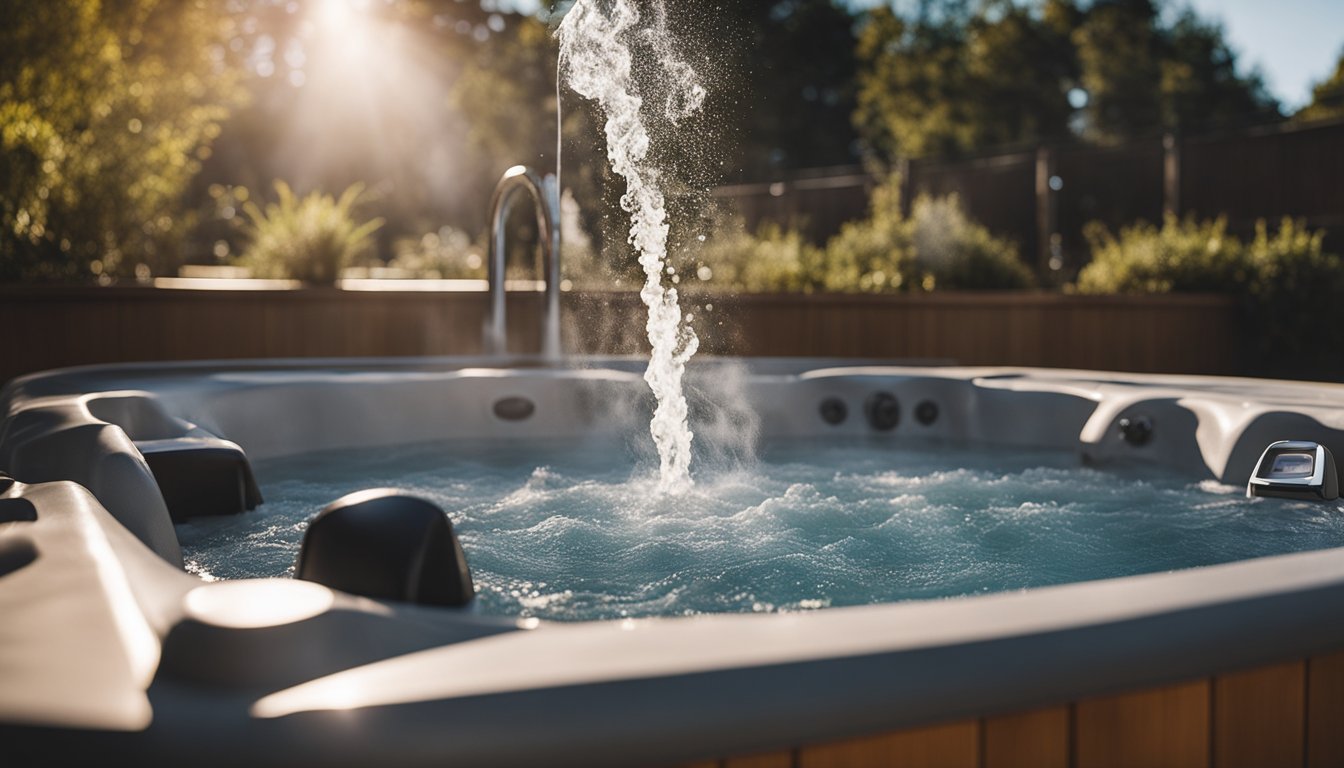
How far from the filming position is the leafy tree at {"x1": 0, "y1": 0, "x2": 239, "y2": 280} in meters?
5.75

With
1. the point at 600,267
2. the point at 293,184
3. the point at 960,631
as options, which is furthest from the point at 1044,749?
the point at 293,184

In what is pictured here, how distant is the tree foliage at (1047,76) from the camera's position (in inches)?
915

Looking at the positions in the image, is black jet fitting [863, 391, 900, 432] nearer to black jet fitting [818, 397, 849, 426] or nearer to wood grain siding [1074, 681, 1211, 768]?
black jet fitting [818, 397, 849, 426]

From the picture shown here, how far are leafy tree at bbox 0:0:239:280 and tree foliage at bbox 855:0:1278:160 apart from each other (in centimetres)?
1662

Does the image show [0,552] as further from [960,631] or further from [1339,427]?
[1339,427]

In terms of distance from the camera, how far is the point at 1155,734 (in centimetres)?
98

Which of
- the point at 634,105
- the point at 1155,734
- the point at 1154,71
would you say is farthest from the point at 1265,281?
the point at 1154,71

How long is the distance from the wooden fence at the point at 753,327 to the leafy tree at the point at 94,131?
2.39ft

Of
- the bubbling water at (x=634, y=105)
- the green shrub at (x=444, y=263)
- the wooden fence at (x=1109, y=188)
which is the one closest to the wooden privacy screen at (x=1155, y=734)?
the bubbling water at (x=634, y=105)

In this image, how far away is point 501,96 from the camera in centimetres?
Answer: 1845

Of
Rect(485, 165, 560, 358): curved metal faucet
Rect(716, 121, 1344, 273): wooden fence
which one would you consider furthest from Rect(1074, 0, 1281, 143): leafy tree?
Rect(485, 165, 560, 358): curved metal faucet

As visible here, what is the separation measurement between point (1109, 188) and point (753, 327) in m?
8.94

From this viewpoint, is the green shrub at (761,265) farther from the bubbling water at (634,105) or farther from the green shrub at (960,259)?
the bubbling water at (634,105)

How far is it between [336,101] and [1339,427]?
26003mm
